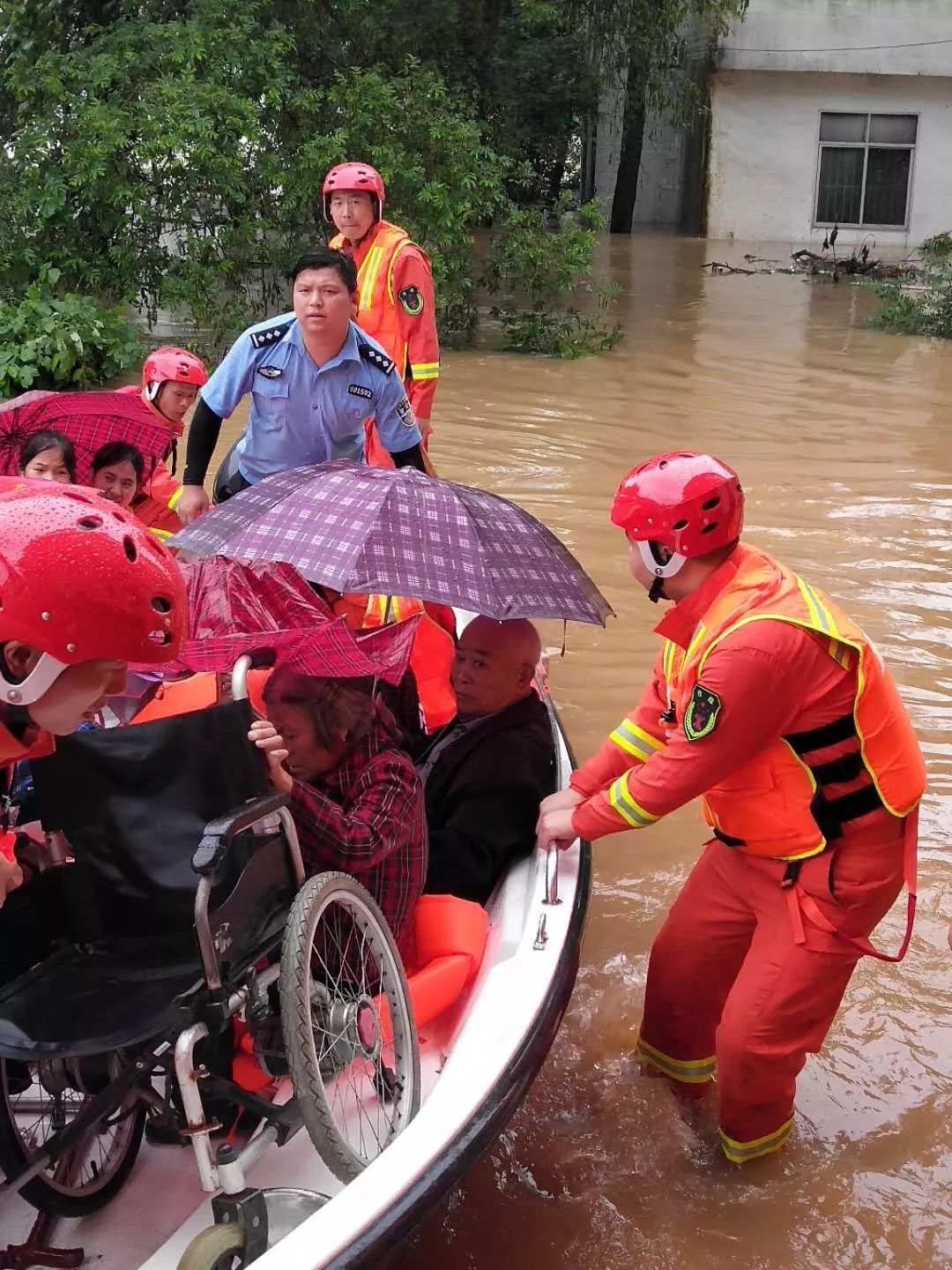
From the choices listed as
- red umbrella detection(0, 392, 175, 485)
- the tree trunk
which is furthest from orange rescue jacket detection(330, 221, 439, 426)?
the tree trunk

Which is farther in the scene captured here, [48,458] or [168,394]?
Answer: [168,394]

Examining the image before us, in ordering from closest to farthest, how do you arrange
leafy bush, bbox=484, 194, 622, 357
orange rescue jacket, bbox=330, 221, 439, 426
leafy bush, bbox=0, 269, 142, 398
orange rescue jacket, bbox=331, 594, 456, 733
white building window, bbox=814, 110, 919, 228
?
orange rescue jacket, bbox=331, 594, 456, 733 < orange rescue jacket, bbox=330, 221, 439, 426 < leafy bush, bbox=0, 269, 142, 398 < leafy bush, bbox=484, 194, 622, 357 < white building window, bbox=814, 110, 919, 228

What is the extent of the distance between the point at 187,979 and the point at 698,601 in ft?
4.39

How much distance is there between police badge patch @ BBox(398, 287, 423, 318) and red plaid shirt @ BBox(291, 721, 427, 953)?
4292mm

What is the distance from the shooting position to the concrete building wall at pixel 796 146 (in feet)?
70.8

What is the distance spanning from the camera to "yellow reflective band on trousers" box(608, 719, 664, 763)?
3.39 meters

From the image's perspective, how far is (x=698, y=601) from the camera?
3.07 meters

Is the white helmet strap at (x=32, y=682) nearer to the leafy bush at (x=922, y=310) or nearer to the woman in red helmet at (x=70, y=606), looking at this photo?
the woman in red helmet at (x=70, y=606)

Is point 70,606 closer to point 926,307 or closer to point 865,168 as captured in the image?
point 926,307

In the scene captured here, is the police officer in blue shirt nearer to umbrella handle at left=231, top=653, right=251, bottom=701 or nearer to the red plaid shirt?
the red plaid shirt

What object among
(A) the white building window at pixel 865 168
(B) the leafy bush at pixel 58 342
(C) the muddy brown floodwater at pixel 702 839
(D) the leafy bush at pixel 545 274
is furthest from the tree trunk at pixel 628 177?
(B) the leafy bush at pixel 58 342

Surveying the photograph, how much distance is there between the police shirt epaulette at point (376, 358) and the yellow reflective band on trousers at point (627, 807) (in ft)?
8.32

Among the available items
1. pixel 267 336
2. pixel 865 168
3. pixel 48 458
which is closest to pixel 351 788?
pixel 48 458

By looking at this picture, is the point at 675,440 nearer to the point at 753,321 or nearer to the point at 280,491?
the point at 753,321
